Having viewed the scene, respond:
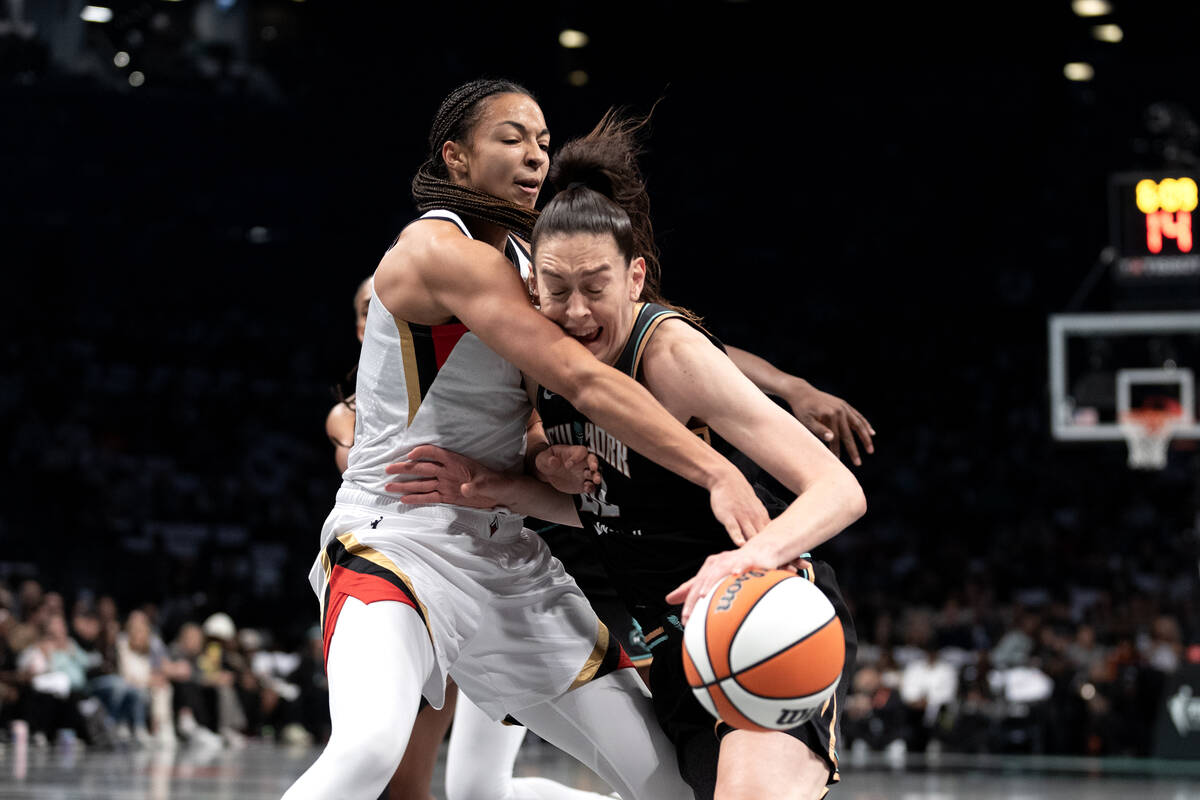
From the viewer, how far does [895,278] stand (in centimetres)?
2314

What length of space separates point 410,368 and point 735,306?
19526 mm

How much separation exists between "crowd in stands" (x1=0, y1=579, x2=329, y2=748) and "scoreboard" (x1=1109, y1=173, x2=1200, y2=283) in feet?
26.2

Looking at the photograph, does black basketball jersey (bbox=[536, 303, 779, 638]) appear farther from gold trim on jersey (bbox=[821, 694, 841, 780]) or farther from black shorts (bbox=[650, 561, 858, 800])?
gold trim on jersey (bbox=[821, 694, 841, 780])

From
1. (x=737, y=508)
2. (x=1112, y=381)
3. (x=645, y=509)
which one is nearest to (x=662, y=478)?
(x=645, y=509)

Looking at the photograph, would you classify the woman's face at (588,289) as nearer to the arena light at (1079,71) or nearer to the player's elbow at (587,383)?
the player's elbow at (587,383)

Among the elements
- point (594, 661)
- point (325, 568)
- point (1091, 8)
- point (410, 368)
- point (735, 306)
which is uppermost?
point (1091, 8)

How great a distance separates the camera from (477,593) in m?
3.69

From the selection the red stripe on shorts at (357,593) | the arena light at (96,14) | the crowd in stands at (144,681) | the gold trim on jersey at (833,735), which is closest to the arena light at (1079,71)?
the arena light at (96,14)

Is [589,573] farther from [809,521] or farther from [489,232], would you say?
[809,521]

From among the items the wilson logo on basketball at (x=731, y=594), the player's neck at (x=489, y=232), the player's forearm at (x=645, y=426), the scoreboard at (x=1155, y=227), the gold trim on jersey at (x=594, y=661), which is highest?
the scoreboard at (x=1155, y=227)


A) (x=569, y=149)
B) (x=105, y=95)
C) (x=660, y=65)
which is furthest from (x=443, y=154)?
(x=660, y=65)

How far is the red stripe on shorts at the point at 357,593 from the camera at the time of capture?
3.39 meters

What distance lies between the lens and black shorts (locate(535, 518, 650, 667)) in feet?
15.8

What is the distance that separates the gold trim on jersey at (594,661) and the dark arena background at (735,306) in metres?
6.45
